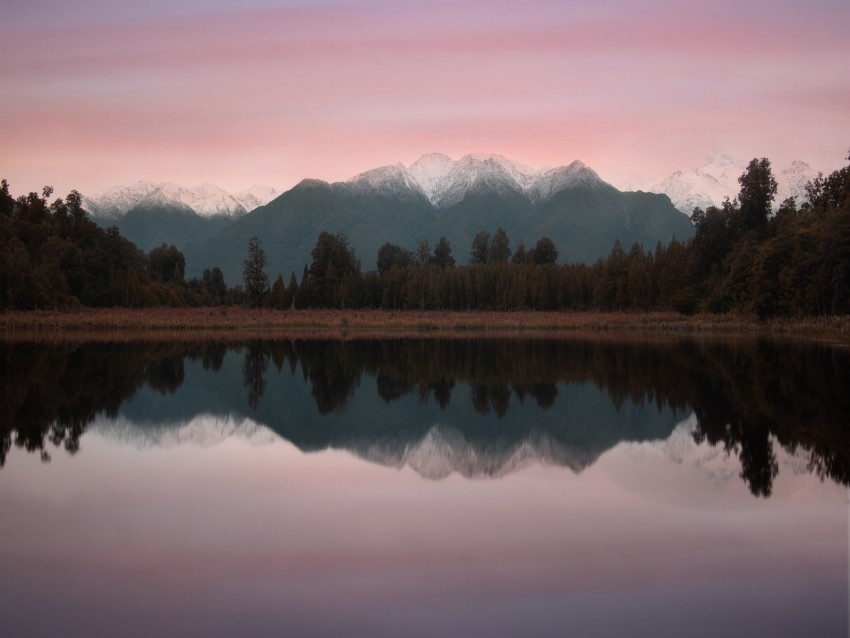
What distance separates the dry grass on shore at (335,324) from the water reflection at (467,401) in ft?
94.2

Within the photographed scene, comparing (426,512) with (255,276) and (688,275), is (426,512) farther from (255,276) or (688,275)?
(255,276)

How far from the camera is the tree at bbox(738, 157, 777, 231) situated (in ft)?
307

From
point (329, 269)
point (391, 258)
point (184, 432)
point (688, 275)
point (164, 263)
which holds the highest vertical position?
point (391, 258)

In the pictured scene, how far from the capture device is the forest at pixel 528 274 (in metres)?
71.4

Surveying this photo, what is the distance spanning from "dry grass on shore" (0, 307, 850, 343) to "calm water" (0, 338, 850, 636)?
46.7 meters

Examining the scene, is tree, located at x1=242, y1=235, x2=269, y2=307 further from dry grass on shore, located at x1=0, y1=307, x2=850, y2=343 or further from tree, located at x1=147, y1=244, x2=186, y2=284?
tree, located at x1=147, y1=244, x2=186, y2=284

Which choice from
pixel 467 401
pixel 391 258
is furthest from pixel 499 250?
pixel 467 401

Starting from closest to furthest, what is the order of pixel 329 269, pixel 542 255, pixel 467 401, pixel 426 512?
pixel 426 512, pixel 467 401, pixel 329 269, pixel 542 255

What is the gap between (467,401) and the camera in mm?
24016

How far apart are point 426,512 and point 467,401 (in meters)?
12.9

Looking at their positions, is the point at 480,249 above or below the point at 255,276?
above

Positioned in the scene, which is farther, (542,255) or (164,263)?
(542,255)

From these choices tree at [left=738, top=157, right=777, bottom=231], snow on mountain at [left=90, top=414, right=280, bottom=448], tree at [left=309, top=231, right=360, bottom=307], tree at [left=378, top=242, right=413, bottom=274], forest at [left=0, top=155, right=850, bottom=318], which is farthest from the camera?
tree at [left=378, top=242, right=413, bottom=274]

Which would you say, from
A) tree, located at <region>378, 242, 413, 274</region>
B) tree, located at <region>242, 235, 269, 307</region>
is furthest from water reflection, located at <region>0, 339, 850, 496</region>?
tree, located at <region>378, 242, 413, 274</region>
